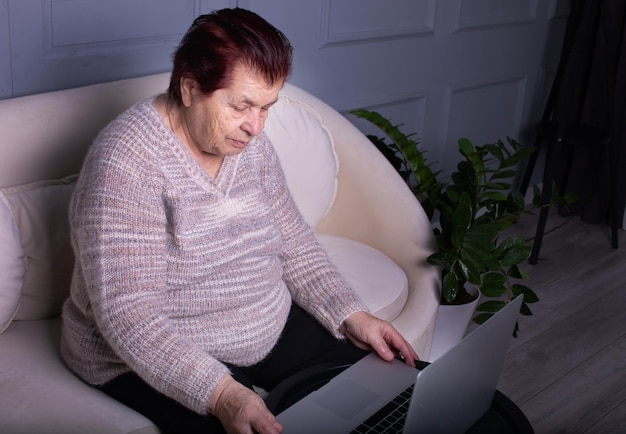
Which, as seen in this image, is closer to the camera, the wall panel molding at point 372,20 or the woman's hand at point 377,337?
the woman's hand at point 377,337

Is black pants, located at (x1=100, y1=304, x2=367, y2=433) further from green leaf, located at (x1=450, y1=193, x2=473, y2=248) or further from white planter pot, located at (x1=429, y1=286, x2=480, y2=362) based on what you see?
white planter pot, located at (x1=429, y1=286, x2=480, y2=362)

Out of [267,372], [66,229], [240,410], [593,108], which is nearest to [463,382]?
[240,410]

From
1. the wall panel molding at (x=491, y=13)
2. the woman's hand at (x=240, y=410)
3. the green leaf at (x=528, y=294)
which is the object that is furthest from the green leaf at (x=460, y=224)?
the wall panel molding at (x=491, y=13)

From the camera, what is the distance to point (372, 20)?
9.11ft

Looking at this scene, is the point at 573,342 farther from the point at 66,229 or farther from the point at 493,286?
the point at 66,229

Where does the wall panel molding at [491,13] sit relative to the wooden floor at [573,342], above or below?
above

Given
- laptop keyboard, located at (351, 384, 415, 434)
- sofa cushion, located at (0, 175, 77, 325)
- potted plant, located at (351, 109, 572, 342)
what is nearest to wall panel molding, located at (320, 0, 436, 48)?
potted plant, located at (351, 109, 572, 342)

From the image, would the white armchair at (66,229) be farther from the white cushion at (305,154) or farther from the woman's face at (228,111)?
the woman's face at (228,111)

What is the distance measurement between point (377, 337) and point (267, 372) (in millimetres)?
216

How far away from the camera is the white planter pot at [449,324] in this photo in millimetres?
2334

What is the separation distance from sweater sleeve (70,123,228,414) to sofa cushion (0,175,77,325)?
1.00ft

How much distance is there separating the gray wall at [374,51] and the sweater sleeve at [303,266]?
62 centimetres

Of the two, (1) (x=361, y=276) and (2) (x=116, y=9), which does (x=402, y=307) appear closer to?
(1) (x=361, y=276)

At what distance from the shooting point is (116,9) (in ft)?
6.82
